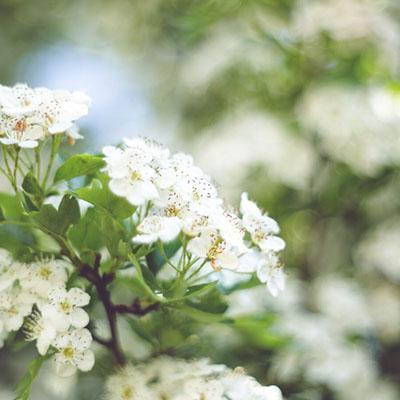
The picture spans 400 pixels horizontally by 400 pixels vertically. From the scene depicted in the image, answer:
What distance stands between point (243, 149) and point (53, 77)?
4.53 ft

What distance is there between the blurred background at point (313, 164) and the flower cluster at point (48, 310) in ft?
1.35

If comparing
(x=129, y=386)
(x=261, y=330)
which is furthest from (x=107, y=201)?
(x=261, y=330)

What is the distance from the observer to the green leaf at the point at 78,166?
74 centimetres

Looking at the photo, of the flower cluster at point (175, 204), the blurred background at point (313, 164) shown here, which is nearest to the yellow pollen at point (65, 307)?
the flower cluster at point (175, 204)

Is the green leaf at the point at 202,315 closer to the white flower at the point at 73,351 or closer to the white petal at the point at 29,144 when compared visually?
the white flower at the point at 73,351

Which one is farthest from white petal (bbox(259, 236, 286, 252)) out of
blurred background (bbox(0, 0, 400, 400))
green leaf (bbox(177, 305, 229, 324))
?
blurred background (bbox(0, 0, 400, 400))

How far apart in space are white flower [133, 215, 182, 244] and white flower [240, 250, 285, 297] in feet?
0.39

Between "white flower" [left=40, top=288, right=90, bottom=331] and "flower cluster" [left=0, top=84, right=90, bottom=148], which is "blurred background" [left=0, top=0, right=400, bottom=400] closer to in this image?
"white flower" [left=40, top=288, right=90, bottom=331]

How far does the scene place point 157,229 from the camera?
2.25 ft

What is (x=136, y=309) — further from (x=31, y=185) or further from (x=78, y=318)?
(x=31, y=185)

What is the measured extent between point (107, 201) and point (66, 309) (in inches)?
5.1

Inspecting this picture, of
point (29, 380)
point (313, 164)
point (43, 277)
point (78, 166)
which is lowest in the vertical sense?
point (29, 380)

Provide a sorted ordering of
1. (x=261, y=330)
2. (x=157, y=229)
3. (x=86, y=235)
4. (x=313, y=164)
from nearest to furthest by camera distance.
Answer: (x=157, y=229), (x=86, y=235), (x=261, y=330), (x=313, y=164)

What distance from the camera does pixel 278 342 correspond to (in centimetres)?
102
